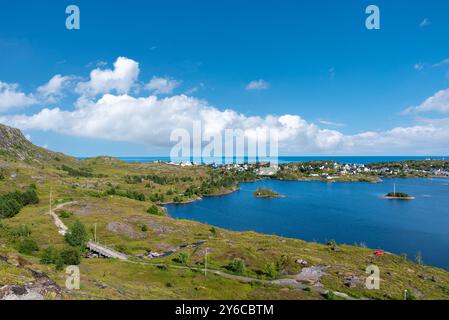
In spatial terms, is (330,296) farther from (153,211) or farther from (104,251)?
(153,211)

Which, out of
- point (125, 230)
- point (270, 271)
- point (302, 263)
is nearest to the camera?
point (270, 271)

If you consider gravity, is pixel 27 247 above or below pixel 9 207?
below

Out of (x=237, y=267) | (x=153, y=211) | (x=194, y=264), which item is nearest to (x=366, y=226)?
(x=153, y=211)

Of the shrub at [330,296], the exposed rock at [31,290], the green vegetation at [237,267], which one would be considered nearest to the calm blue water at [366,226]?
the shrub at [330,296]

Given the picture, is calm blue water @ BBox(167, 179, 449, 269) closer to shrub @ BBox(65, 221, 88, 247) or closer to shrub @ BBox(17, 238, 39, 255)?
shrub @ BBox(65, 221, 88, 247)

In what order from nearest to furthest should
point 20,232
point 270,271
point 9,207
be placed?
1. point 270,271
2. point 20,232
3. point 9,207
